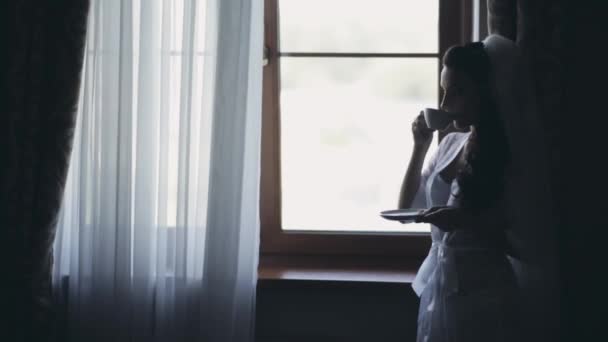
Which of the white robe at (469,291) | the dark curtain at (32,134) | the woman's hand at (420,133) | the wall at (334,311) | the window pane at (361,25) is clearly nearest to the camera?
the white robe at (469,291)

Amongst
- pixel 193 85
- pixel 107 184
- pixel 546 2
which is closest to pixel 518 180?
pixel 546 2

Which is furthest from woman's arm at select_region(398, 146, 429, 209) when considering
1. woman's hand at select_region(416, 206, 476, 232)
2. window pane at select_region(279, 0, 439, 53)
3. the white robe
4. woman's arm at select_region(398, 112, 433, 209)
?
window pane at select_region(279, 0, 439, 53)

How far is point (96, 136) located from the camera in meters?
1.78

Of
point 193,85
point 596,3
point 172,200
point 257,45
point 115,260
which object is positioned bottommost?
point 115,260

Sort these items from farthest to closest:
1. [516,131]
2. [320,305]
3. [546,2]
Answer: [320,305] → [546,2] → [516,131]

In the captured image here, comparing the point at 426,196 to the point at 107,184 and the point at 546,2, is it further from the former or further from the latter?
the point at 107,184

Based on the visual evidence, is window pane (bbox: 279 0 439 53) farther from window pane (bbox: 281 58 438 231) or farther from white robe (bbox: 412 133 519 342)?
white robe (bbox: 412 133 519 342)

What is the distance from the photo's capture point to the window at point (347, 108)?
2.03m

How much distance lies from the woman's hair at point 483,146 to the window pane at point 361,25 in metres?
0.62

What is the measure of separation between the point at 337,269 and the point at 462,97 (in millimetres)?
754

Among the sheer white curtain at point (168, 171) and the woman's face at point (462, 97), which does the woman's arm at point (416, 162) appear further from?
the sheer white curtain at point (168, 171)

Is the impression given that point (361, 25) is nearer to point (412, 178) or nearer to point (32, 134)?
point (412, 178)

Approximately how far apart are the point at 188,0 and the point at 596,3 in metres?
1.13

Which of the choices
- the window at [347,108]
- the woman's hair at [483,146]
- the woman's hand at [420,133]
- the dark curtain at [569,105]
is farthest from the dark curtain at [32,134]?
the dark curtain at [569,105]
